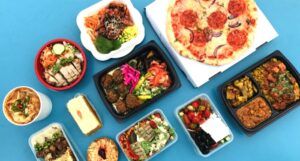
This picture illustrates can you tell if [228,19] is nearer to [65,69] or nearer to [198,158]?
[198,158]

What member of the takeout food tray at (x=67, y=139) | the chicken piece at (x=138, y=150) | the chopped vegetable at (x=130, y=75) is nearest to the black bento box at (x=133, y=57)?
the chopped vegetable at (x=130, y=75)

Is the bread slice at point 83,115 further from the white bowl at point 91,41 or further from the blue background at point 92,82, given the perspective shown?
the white bowl at point 91,41

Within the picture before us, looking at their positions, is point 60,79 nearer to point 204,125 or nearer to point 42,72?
point 42,72

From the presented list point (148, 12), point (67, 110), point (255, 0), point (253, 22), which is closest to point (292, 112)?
point (253, 22)

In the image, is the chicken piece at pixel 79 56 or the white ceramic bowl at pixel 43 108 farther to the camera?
the chicken piece at pixel 79 56

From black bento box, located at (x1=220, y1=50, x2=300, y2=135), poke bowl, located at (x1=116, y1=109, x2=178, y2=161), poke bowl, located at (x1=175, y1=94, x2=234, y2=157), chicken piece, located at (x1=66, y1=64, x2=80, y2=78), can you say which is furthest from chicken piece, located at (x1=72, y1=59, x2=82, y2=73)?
black bento box, located at (x1=220, y1=50, x2=300, y2=135)

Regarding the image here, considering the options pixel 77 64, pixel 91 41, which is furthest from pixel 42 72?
pixel 91 41

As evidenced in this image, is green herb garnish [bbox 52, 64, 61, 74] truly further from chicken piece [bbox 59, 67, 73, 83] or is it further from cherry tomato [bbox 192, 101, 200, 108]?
cherry tomato [bbox 192, 101, 200, 108]
